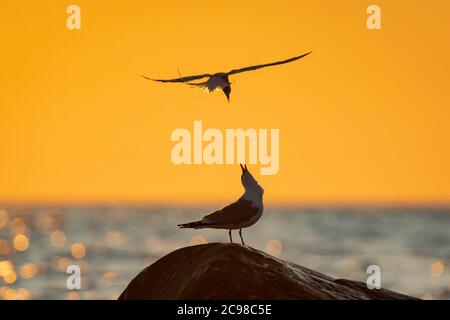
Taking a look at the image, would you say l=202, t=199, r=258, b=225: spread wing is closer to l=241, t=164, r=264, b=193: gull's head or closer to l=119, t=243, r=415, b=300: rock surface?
l=241, t=164, r=264, b=193: gull's head

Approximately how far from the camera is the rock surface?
29.5ft

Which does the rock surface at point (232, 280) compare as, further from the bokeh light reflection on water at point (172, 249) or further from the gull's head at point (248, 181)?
the bokeh light reflection on water at point (172, 249)

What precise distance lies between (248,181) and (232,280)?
1978 millimetres

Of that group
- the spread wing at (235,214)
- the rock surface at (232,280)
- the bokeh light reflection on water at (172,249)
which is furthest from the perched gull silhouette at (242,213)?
the bokeh light reflection on water at (172,249)

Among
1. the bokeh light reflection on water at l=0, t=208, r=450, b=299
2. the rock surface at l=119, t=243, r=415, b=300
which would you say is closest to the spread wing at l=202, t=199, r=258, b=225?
the rock surface at l=119, t=243, r=415, b=300

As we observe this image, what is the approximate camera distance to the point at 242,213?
34.5ft

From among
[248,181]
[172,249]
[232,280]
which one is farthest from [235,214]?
[172,249]

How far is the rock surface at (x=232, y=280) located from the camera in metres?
8.98

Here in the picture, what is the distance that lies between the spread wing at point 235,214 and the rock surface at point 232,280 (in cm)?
63

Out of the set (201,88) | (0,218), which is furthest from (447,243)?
(0,218)

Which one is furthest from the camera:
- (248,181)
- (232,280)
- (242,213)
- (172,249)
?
(172,249)

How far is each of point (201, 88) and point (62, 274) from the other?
44.0 metres

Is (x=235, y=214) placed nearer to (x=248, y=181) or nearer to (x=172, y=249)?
(x=248, y=181)
